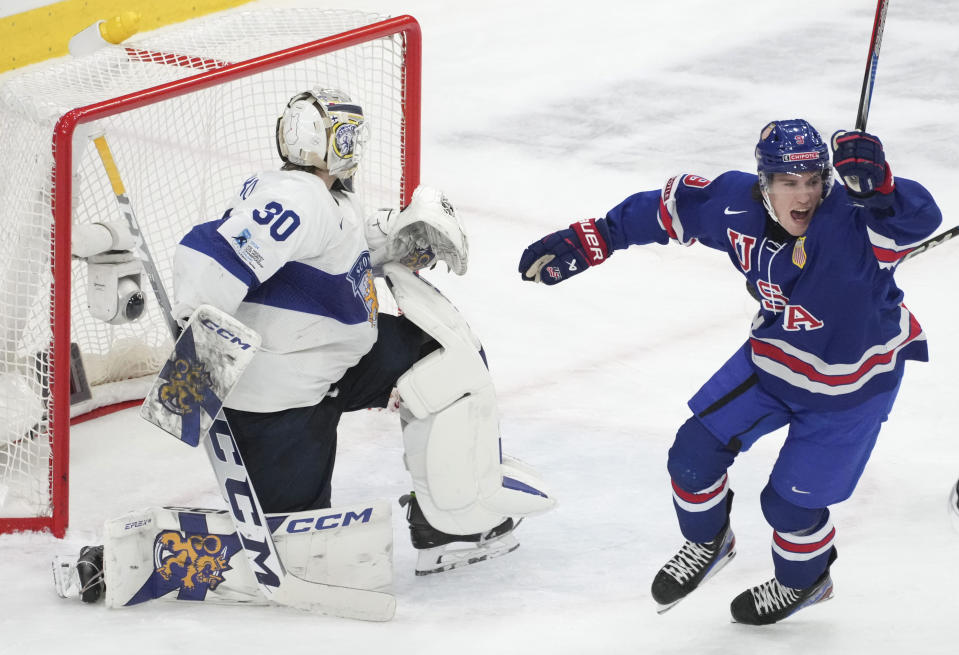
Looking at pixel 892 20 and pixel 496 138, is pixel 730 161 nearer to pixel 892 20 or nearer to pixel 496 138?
pixel 496 138

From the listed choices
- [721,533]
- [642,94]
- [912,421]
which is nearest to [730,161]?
[642,94]

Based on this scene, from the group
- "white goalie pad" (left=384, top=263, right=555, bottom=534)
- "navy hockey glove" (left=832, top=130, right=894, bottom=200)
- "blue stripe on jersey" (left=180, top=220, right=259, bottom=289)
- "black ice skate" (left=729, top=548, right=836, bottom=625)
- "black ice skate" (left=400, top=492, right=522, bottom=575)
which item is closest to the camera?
"navy hockey glove" (left=832, top=130, right=894, bottom=200)

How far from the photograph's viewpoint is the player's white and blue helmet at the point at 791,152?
7.73 ft

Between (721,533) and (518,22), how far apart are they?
17.1ft

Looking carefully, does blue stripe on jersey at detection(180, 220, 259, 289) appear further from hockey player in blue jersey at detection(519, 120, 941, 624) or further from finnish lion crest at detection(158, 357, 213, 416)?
hockey player in blue jersey at detection(519, 120, 941, 624)

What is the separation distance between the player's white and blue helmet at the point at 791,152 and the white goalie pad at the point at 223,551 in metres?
1.01

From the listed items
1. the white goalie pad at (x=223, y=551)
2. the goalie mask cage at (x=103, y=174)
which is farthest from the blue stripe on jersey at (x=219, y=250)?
the white goalie pad at (x=223, y=551)

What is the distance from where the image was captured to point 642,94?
648cm

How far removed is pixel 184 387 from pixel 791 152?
1135 mm

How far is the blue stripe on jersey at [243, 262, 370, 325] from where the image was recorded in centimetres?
271

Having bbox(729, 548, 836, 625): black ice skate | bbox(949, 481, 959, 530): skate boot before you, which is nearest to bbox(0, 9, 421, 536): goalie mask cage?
bbox(729, 548, 836, 625): black ice skate

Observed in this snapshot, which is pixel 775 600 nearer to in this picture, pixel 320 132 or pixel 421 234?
pixel 421 234

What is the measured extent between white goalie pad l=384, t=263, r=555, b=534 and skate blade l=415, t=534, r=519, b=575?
9 cm

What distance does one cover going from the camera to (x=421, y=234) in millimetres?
2896
